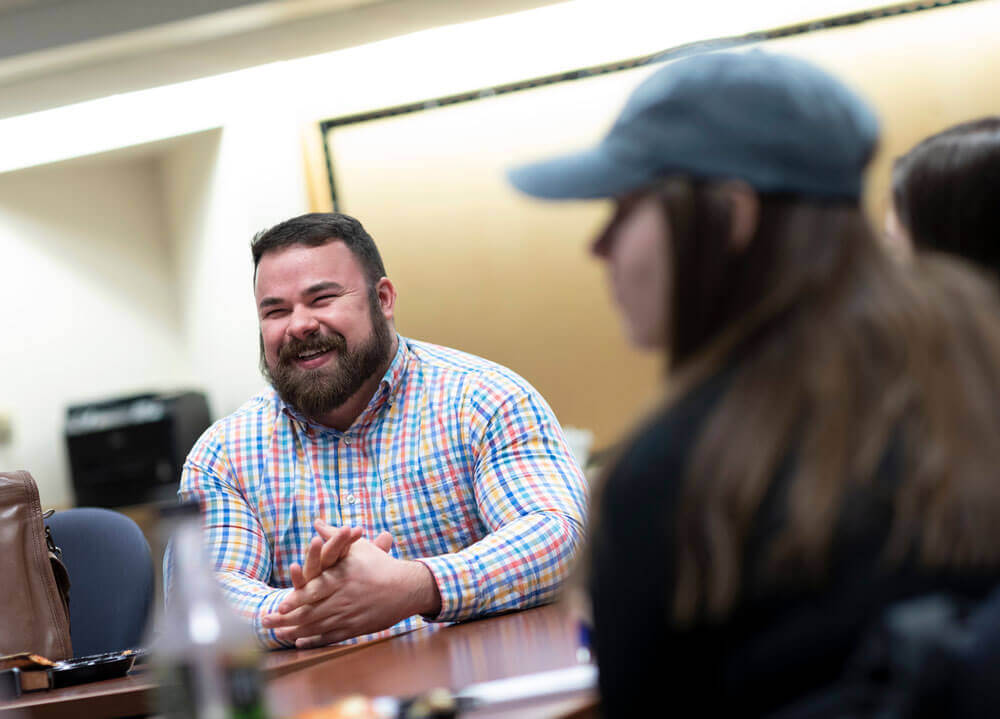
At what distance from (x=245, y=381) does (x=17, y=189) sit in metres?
1.76

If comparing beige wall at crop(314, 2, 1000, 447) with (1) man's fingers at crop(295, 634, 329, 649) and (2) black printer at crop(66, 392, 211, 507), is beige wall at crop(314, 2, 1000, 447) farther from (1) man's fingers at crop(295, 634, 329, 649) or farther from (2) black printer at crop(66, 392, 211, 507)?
(1) man's fingers at crop(295, 634, 329, 649)

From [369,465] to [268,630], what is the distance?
0.42 meters

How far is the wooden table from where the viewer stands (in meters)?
1.15

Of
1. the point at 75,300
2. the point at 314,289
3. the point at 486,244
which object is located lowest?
the point at 314,289

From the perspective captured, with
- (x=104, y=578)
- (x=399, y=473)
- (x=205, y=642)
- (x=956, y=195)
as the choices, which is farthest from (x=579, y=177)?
(x=104, y=578)

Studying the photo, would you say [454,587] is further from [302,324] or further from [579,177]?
[579,177]

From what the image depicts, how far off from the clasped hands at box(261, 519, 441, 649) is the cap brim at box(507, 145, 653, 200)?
2.50ft

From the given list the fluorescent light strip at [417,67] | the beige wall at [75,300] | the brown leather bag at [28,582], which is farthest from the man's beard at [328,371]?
the beige wall at [75,300]

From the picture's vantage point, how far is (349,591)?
1.58 metres

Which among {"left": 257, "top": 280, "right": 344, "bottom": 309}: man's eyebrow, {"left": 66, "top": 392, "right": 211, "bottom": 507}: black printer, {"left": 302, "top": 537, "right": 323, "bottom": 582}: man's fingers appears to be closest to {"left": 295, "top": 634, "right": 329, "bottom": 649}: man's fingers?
{"left": 302, "top": 537, "right": 323, "bottom": 582}: man's fingers

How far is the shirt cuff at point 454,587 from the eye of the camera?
166 centimetres

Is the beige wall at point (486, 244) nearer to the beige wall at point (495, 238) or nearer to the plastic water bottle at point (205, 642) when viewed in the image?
the beige wall at point (495, 238)

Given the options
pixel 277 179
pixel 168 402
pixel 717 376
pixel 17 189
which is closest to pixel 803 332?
pixel 717 376

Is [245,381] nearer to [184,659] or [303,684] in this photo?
[303,684]
